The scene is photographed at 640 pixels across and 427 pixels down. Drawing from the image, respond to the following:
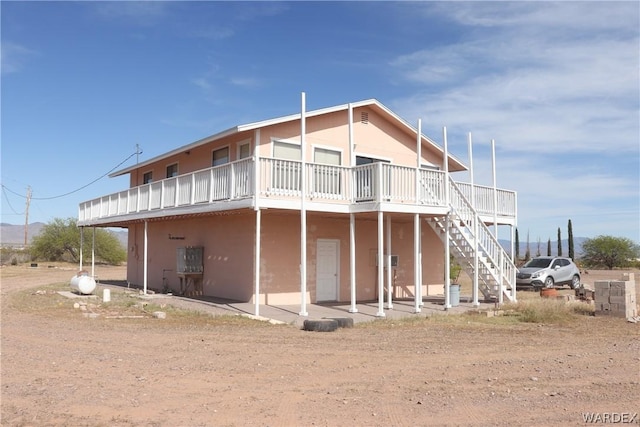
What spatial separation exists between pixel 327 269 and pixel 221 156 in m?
5.46

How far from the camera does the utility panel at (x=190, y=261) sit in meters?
20.3

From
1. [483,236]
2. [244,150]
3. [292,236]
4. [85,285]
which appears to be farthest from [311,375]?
[85,285]

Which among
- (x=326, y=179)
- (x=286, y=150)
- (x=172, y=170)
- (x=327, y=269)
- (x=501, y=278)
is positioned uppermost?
(x=172, y=170)

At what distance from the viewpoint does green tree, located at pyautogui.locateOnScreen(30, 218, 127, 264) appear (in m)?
53.1

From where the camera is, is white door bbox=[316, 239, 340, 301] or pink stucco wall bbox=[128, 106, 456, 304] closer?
pink stucco wall bbox=[128, 106, 456, 304]

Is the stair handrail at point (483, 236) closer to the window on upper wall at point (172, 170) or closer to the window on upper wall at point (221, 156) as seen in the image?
the window on upper wall at point (221, 156)

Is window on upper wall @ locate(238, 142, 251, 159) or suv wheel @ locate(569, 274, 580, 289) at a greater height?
window on upper wall @ locate(238, 142, 251, 159)

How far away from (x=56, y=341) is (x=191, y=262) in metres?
9.66

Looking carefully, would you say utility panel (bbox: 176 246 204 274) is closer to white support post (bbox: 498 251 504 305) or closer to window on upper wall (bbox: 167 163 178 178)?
window on upper wall (bbox: 167 163 178 178)

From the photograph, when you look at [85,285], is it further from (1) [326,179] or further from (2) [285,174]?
(1) [326,179]

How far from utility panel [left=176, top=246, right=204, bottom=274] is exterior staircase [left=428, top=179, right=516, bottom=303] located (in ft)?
27.3

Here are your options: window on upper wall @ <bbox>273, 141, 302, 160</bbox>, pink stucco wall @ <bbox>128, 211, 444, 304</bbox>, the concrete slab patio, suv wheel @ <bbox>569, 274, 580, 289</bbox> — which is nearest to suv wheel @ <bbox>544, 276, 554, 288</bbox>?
suv wheel @ <bbox>569, 274, 580, 289</bbox>

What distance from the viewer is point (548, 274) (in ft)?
80.9

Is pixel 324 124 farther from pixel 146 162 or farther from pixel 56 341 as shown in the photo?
pixel 56 341
